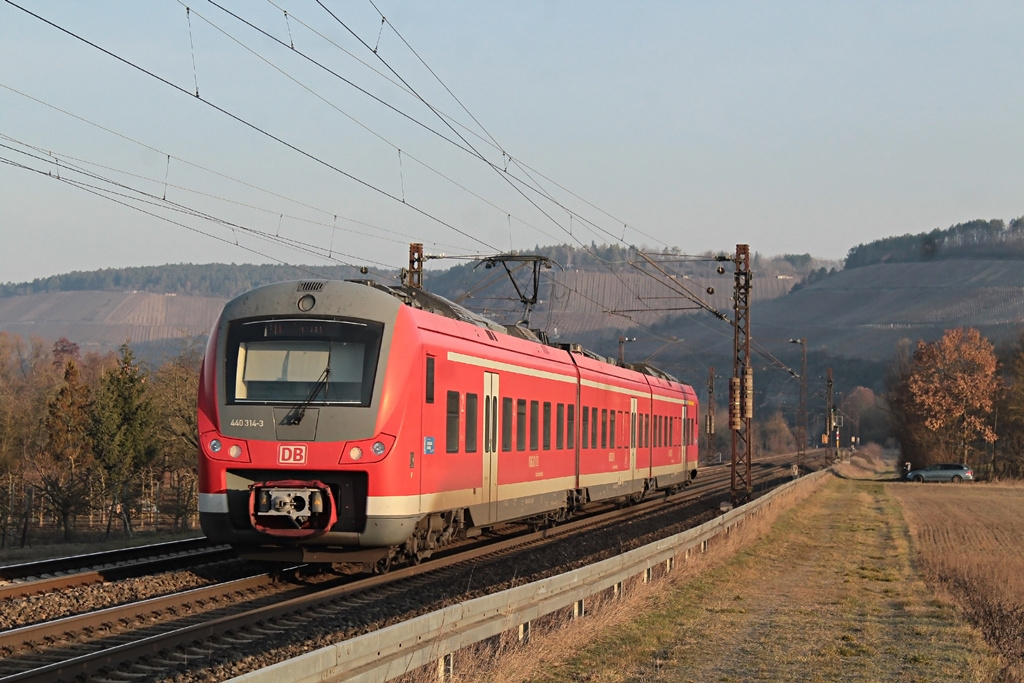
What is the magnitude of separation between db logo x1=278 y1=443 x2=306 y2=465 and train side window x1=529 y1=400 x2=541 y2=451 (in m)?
7.18

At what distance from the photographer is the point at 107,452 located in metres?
48.5

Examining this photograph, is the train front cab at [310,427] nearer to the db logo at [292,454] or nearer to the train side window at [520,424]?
the db logo at [292,454]

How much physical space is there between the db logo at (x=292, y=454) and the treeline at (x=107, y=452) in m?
19.9

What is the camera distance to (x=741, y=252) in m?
33.3

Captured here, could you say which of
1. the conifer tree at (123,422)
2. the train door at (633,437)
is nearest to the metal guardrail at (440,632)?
the train door at (633,437)

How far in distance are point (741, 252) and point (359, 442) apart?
70.1ft

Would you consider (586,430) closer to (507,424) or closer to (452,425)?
(507,424)

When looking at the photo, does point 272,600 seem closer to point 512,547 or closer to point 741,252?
point 512,547

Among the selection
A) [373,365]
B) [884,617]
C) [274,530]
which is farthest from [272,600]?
[884,617]

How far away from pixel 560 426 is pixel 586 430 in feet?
8.13

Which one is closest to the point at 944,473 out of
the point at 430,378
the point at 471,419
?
the point at 471,419

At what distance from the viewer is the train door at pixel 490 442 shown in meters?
18.1

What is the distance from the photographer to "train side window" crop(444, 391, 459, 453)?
634 inches

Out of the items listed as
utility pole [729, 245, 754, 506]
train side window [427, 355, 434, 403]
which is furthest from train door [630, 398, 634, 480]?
train side window [427, 355, 434, 403]
